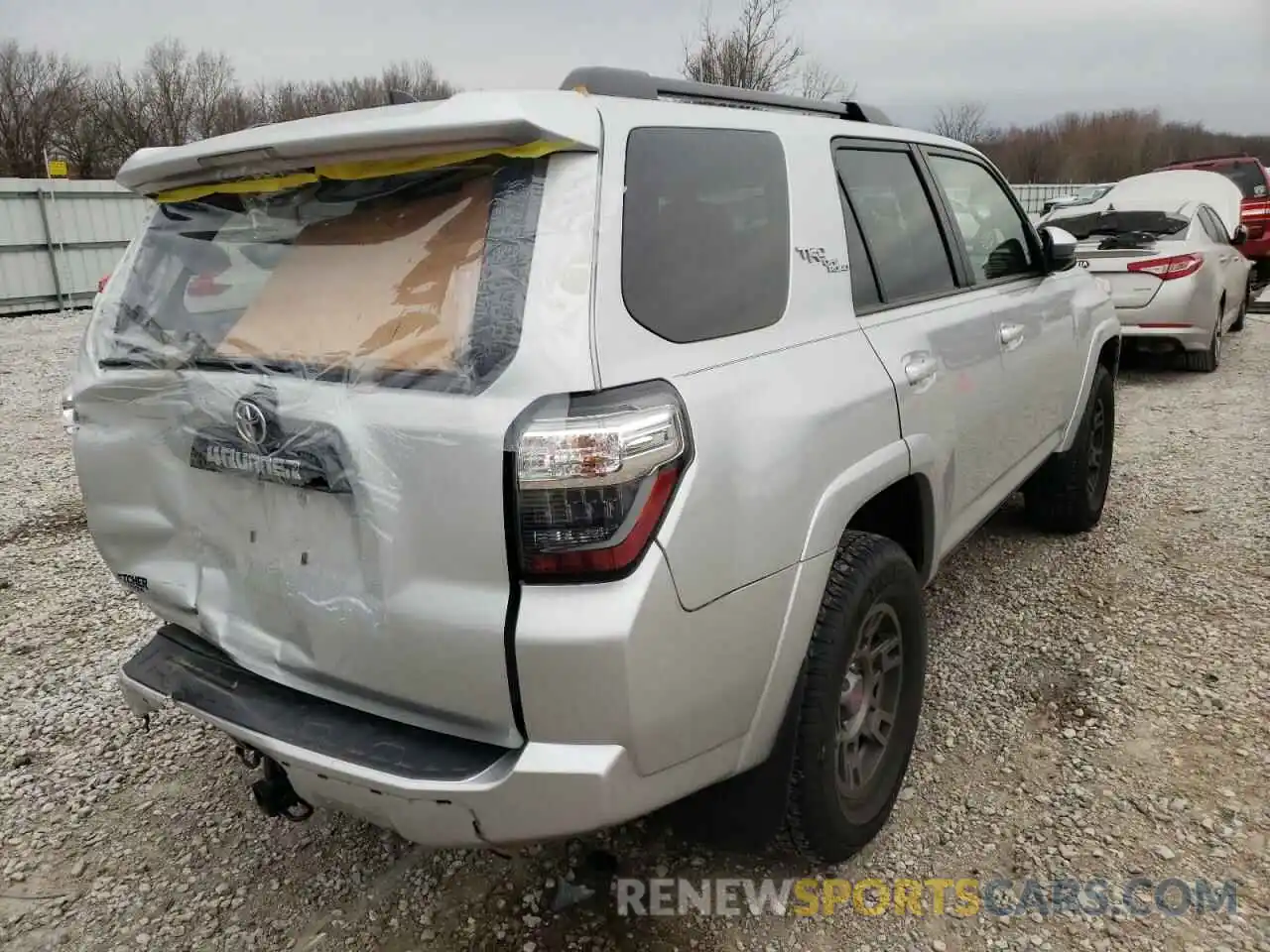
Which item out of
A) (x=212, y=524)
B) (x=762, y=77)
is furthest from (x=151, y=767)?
(x=762, y=77)

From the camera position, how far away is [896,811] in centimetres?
269

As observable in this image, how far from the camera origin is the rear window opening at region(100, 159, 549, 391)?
1782 mm

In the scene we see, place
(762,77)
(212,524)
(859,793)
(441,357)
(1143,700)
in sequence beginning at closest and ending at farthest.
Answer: (441,357), (212,524), (859,793), (1143,700), (762,77)

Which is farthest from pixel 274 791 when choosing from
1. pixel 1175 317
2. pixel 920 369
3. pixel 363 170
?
pixel 1175 317

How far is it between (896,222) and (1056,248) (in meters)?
1.39

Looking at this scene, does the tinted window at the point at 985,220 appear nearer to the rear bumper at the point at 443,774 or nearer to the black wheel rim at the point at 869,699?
the black wheel rim at the point at 869,699

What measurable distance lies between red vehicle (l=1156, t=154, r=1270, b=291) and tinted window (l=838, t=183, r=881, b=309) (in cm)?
1281

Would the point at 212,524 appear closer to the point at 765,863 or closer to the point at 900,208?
the point at 765,863

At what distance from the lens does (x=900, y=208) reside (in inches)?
119

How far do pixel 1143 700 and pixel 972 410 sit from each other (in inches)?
47.1

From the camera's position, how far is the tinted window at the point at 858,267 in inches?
99.1

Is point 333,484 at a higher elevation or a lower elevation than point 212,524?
higher

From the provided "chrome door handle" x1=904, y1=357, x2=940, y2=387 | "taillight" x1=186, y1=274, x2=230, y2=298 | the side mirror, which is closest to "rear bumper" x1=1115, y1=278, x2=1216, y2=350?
the side mirror

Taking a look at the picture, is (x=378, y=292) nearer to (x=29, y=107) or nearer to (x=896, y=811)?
(x=896, y=811)
